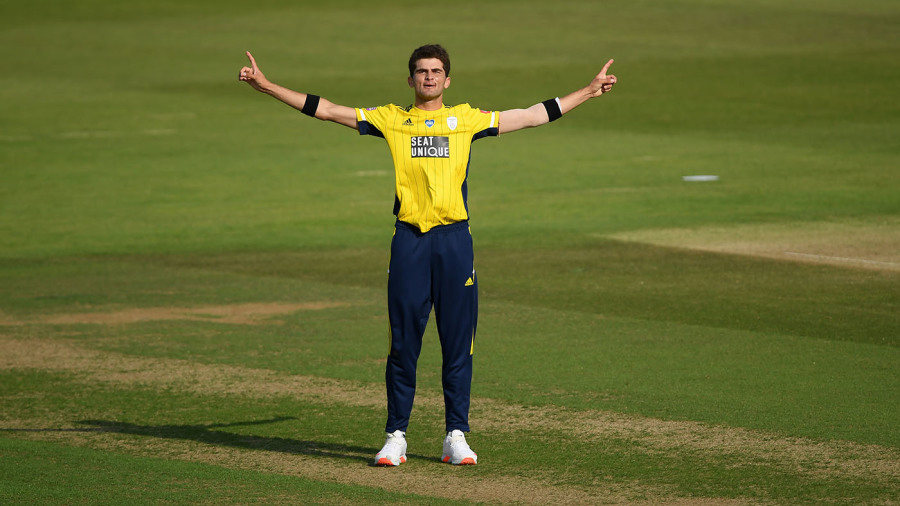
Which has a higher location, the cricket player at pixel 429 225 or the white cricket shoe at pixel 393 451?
the cricket player at pixel 429 225

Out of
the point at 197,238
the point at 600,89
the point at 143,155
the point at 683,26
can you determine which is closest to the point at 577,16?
the point at 683,26

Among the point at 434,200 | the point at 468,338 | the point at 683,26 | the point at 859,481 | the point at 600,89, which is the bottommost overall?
the point at 859,481

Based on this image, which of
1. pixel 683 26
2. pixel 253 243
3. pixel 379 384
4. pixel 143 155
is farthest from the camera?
pixel 683 26

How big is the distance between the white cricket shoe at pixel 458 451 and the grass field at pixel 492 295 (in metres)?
0.08

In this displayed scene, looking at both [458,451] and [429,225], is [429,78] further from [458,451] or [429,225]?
[458,451]

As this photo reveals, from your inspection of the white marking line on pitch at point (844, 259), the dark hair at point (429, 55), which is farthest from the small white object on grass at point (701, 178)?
the dark hair at point (429, 55)

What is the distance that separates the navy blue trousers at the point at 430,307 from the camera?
26.2 feet

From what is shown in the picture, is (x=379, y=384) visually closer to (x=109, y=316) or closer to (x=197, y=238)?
(x=109, y=316)

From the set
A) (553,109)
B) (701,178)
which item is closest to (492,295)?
(553,109)

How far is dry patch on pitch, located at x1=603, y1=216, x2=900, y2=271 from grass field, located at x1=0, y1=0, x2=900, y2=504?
0.08 m

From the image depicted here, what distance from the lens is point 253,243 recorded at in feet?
58.0

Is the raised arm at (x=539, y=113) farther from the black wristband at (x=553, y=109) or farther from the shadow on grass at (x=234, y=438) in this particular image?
the shadow on grass at (x=234, y=438)

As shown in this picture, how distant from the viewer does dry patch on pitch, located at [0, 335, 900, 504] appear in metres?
7.55

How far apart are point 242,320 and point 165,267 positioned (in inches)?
138
